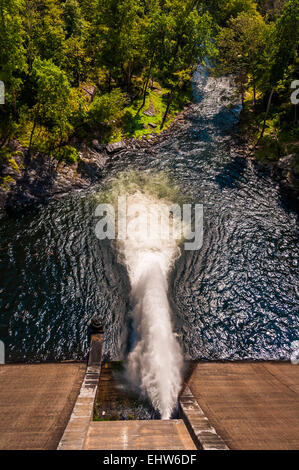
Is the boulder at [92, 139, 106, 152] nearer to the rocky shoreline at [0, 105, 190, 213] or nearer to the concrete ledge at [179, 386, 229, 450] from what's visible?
the rocky shoreline at [0, 105, 190, 213]

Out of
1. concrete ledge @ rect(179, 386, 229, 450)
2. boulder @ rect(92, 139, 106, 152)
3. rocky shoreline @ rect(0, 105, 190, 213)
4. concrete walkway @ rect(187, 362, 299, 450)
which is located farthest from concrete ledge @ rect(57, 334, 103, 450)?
boulder @ rect(92, 139, 106, 152)

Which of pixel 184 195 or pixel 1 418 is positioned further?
pixel 184 195

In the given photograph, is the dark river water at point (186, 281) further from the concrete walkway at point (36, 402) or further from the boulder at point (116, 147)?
the boulder at point (116, 147)

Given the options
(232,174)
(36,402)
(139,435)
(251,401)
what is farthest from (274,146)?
(36,402)

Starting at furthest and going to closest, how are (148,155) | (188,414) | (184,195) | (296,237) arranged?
(148,155)
(184,195)
(296,237)
(188,414)

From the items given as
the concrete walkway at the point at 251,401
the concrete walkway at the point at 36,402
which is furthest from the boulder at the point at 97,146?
the concrete walkway at the point at 251,401

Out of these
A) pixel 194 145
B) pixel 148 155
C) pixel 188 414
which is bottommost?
pixel 188 414
